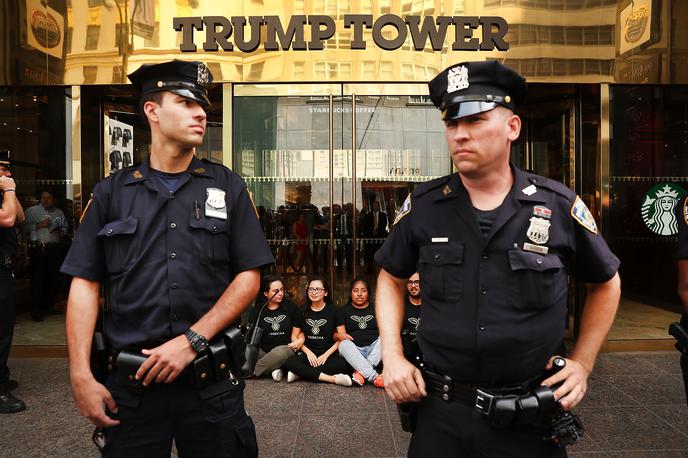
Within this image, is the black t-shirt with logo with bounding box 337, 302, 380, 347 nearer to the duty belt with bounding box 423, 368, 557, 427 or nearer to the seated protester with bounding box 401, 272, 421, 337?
the seated protester with bounding box 401, 272, 421, 337

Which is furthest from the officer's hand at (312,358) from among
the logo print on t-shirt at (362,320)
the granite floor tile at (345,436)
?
the granite floor tile at (345,436)

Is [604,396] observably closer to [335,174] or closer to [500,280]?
[500,280]

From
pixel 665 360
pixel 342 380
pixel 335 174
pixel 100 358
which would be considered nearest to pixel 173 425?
pixel 100 358

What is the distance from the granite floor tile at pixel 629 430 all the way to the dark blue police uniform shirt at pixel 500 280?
7.33 feet

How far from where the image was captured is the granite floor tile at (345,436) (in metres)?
3.48

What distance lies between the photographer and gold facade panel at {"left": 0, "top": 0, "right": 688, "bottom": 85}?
18.1 ft

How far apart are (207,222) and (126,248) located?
33 cm

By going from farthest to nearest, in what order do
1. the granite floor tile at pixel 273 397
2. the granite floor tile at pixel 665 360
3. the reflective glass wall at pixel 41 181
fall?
the reflective glass wall at pixel 41 181, the granite floor tile at pixel 665 360, the granite floor tile at pixel 273 397

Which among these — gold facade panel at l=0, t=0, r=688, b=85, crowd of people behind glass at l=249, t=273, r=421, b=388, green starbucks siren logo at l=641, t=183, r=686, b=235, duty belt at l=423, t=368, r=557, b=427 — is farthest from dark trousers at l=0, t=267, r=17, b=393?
green starbucks siren logo at l=641, t=183, r=686, b=235

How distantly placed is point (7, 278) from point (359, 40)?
4028 millimetres

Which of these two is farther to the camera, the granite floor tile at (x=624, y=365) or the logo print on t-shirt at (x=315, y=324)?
the logo print on t-shirt at (x=315, y=324)

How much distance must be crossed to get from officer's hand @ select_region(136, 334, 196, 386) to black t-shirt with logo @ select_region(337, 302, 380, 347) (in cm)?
351

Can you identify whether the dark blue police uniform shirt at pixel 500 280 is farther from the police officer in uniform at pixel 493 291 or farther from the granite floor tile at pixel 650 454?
the granite floor tile at pixel 650 454

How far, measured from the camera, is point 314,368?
4.93 meters
